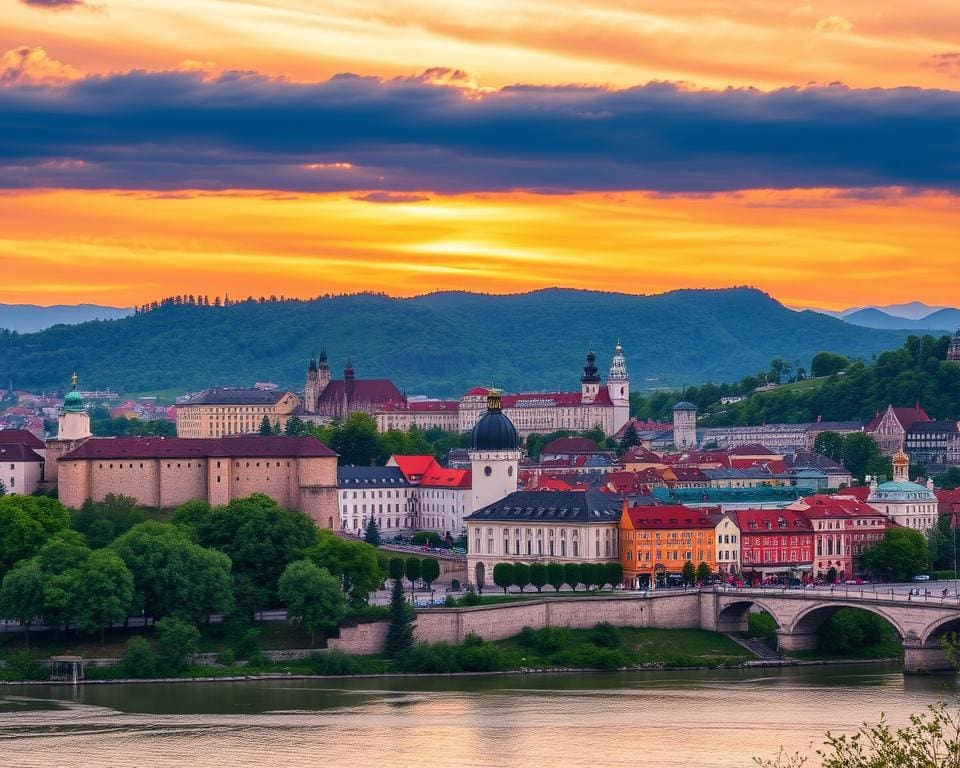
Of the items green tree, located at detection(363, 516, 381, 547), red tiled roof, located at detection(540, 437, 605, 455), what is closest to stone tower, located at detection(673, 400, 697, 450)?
red tiled roof, located at detection(540, 437, 605, 455)

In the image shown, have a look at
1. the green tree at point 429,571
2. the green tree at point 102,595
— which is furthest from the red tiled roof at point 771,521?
the green tree at point 102,595

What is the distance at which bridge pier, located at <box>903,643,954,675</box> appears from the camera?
68438 millimetres

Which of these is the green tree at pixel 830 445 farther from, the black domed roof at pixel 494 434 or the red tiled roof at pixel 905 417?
the black domed roof at pixel 494 434

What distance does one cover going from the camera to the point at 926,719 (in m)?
56.1

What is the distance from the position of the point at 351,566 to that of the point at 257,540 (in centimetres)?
355

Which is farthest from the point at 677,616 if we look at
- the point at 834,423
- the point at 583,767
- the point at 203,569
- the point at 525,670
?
the point at 834,423

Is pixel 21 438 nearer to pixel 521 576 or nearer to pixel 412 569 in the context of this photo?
pixel 412 569

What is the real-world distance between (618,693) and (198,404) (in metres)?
134

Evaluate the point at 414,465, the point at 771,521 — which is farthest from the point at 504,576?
the point at 414,465

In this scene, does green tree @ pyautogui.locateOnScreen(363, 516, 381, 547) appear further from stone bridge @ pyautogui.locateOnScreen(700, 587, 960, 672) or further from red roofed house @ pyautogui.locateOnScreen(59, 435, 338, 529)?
stone bridge @ pyautogui.locateOnScreen(700, 587, 960, 672)

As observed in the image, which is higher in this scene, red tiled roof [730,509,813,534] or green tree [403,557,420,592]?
red tiled roof [730,509,813,534]

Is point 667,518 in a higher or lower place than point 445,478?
lower

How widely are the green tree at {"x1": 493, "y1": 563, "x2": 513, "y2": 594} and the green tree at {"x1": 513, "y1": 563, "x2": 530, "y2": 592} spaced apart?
15 cm

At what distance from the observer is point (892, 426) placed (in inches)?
5674
